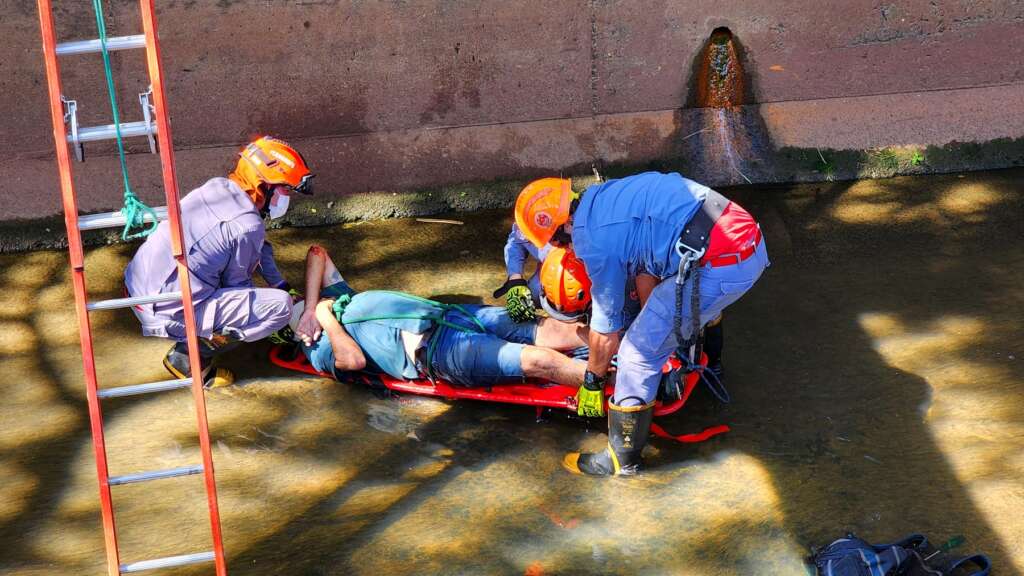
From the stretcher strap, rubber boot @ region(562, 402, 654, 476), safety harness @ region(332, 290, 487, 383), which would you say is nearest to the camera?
rubber boot @ region(562, 402, 654, 476)

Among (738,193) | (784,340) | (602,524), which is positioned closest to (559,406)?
(602,524)

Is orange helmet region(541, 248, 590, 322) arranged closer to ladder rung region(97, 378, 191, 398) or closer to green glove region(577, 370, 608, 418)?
green glove region(577, 370, 608, 418)

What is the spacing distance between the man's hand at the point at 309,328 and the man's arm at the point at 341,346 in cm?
4

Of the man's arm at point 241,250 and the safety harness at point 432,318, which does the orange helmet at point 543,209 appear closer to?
the safety harness at point 432,318

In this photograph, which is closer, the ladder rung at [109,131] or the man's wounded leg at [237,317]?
the ladder rung at [109,131]

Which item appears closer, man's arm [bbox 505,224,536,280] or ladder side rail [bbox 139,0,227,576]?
ladder side rail [bbox 139,0,227,576]

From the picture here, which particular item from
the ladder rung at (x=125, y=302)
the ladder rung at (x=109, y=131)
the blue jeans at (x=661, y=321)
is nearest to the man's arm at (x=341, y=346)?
the blue jeans at (x=661, y=321)

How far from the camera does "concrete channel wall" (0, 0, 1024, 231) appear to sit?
22.2ft

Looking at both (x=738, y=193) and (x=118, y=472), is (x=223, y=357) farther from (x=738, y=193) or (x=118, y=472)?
(x=738, y=193)

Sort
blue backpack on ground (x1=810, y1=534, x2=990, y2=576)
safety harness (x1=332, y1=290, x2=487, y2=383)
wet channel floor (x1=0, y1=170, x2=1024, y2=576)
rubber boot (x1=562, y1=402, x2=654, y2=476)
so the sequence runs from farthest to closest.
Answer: safety harness (x1=332, y1=290, x2=487, y2=383)
rubber boot (x1=562, y1=402, x2=654, y2=476)
wet channel floor (x1=0, y1=170, x2=1024, y2=576)
blue backpack on ground (x1=810, y1=534, x2=990, y2=576)

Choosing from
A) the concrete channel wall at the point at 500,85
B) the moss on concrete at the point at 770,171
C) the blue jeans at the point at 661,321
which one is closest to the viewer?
the blue jeans at the point at 661,321

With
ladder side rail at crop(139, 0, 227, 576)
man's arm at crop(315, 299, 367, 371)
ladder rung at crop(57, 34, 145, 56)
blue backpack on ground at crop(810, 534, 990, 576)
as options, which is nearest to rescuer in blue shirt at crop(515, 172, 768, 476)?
blue backpack on ground at crop(810, 534, 990, 576)

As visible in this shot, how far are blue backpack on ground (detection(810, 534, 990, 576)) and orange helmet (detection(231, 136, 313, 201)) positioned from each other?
121 inches

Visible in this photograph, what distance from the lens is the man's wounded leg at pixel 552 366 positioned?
5.16 m
